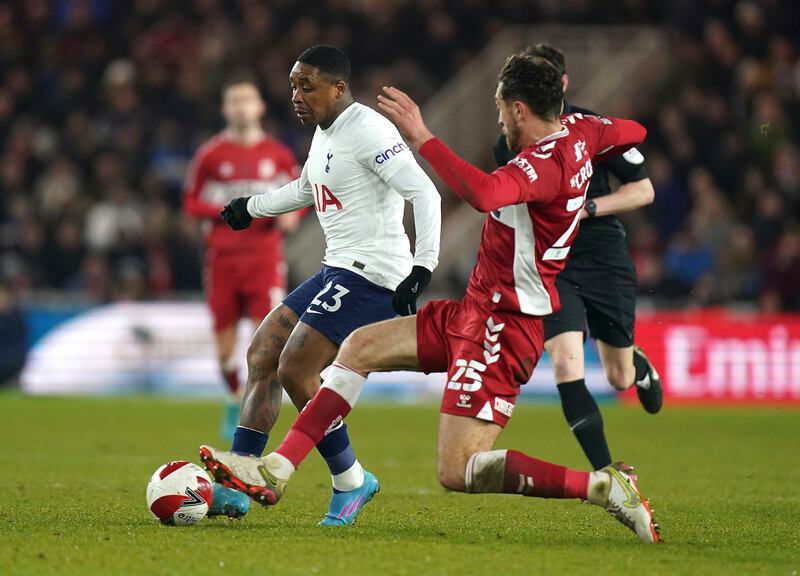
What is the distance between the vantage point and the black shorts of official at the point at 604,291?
7422mm

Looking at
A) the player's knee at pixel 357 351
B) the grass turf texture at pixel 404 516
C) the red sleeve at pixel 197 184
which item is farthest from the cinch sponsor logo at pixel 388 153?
the red sleeve at pixel 197 184

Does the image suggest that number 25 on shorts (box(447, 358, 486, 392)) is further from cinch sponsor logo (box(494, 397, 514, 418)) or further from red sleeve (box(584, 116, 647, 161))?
red sleeve (box(584, 116, 647, 161))

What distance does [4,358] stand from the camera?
1633cm

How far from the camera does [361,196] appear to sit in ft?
21.2

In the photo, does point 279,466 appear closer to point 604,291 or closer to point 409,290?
point 409,290

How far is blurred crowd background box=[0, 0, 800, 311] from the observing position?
16125 millimetres

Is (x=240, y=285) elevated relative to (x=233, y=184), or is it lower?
lower

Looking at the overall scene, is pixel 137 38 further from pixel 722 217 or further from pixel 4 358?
pixel 722 217

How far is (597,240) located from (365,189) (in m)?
1.73

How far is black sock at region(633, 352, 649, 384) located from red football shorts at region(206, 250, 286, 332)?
386cm

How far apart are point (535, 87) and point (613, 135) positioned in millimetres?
678

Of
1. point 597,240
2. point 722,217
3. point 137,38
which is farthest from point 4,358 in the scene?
point 597,240

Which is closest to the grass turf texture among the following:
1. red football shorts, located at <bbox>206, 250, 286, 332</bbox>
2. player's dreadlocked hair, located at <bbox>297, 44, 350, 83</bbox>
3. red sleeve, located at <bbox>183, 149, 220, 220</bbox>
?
red football shorts, located at <bbox>206, 250, 286, 332</bbox>

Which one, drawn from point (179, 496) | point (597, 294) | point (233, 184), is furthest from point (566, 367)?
point (233, 184)
